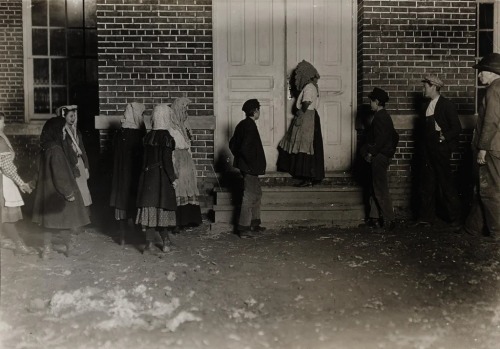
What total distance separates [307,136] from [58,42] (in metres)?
5.12

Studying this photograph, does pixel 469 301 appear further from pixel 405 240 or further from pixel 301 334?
pixel 405 240

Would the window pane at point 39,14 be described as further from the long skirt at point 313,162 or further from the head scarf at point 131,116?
the long skirt at point 313,162

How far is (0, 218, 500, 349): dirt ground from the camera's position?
4113 millimetres

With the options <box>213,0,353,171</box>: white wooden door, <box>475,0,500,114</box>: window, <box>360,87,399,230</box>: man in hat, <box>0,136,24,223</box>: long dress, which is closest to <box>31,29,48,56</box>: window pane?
<box>213,0,353,171</box>: white wooden door

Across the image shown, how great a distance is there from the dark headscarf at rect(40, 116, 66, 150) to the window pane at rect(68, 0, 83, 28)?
435cm

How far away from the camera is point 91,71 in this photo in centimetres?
1012

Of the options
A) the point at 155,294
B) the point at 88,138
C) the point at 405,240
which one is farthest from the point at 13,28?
the point at 405,240

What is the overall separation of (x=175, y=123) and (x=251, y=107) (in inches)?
40.6

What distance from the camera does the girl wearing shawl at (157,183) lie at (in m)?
6.20

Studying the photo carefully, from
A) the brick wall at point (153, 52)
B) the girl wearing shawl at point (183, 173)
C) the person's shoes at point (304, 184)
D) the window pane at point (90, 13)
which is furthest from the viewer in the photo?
the window pane at point (90, 13)

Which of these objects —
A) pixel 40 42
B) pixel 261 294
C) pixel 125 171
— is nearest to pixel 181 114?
pixel 125 171

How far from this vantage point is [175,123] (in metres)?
6.94

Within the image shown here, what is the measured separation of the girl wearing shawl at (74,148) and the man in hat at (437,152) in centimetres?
456

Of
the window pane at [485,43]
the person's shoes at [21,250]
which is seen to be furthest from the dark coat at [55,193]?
the window pane at [485,43]
